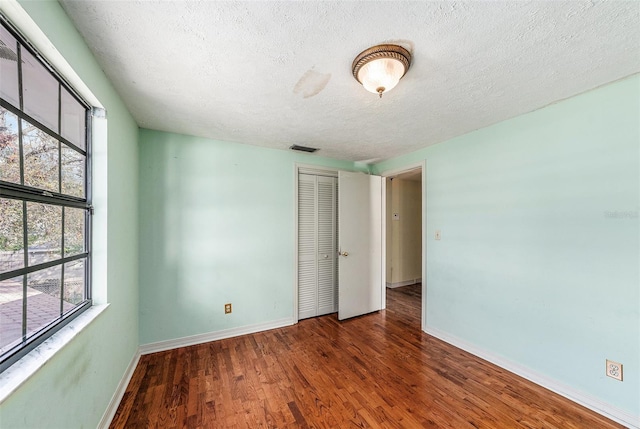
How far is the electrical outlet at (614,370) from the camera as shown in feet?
5.39

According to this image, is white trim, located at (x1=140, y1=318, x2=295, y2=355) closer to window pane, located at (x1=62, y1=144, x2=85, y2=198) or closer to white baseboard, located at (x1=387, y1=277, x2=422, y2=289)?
window pane, located at (x1=62, y1=144, x2=85, y2=198)

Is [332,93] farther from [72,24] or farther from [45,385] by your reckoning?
[45,385]

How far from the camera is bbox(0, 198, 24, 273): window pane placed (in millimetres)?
869

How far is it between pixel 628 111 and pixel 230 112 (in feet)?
9.42

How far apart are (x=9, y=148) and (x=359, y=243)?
10.4 ft

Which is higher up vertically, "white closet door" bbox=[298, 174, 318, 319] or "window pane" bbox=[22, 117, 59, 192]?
"window pane" bbox=[22, 117, 59, 192]

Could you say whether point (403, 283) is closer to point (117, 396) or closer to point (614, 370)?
point (614, 370)

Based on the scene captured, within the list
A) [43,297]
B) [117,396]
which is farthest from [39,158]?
[117,396]

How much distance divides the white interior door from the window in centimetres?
258

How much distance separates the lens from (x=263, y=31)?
122 cm

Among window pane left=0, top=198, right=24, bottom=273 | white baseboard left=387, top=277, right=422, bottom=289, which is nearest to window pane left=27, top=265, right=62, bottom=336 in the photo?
window pane left=0, top=198, right=24, bottom=273

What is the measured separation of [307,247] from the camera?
3.38m

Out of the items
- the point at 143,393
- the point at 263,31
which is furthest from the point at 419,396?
the point at 263,31

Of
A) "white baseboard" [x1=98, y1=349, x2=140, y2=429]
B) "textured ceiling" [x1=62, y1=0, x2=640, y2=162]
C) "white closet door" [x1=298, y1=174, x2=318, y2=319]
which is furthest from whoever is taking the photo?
"white closet door" [x1=298, y1=174, x2=318, y2=319]
